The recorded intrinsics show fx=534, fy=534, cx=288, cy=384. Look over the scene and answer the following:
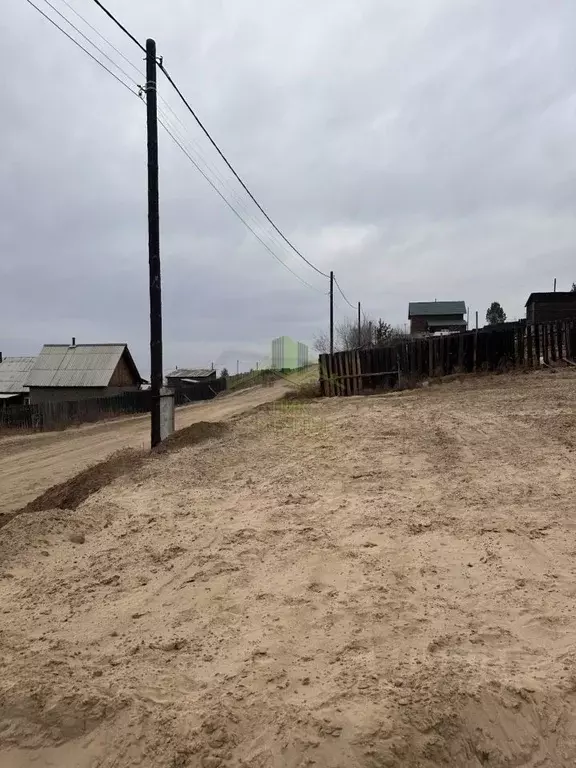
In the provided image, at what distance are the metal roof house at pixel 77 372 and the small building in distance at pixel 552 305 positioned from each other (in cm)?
2670

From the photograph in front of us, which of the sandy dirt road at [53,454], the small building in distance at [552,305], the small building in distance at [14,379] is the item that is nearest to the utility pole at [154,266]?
the sandy dirt road at [53,454]

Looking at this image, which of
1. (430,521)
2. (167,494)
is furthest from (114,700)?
(167,494)

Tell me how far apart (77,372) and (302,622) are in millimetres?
37441

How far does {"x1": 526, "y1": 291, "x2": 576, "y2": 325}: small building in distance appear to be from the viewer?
103ft

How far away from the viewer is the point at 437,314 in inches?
2269

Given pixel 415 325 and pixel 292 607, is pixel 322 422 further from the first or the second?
pixel 415 325

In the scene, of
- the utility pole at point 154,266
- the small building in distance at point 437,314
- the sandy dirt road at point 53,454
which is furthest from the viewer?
the small building in distance at point 437,314

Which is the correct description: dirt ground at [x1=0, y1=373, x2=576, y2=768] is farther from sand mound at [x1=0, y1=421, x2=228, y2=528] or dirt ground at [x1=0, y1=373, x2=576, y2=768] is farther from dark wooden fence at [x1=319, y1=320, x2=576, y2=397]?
dark wooden fence at [x1=319, y1=320, x2=576, y2=397]

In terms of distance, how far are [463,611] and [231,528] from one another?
2180 millimetres

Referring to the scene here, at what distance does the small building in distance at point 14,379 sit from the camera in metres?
40.7

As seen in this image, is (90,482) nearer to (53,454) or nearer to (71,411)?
(53,454)

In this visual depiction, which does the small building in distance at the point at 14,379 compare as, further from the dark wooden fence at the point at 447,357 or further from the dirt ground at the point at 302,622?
the dirt ground at the point at 302,622

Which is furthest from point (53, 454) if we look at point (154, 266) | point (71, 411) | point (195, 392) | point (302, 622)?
point (195, 392)

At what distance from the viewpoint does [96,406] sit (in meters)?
25.8
